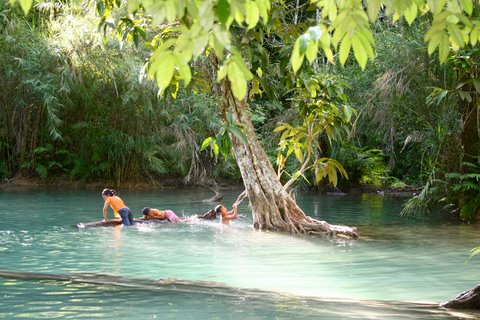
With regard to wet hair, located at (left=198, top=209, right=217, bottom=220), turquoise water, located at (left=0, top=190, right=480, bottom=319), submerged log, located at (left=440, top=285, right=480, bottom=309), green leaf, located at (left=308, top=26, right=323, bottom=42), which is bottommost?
turquoise water, located at (left=0, top=190, right=480, bottom=319)

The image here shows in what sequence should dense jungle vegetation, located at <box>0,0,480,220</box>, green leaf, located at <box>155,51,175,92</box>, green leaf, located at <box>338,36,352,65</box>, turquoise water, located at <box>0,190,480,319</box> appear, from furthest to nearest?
dense jungle vegetation, located at <box>0,0,480,220</box>
turquoise water, located at <box>0,190,480,319</box>
green leaf, located at <box>338,36,352,65</box>
green leaf, located at <box>155,51,175,92</box>

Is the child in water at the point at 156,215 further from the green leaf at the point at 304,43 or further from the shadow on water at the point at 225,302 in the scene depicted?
the green leaf at the point at 304,43

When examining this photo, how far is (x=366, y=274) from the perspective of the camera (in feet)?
25.6

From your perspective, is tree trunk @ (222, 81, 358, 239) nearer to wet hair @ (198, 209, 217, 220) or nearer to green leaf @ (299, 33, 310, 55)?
wet hair @ (198, 209, 217, 220)

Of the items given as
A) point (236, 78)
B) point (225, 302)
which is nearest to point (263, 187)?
point (225, 302)

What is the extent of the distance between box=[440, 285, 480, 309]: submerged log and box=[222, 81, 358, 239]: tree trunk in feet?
17.8

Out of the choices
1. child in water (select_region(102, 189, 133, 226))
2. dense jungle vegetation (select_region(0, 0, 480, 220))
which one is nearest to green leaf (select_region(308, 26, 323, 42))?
child in water (select_region(102, 189, 133, 226))

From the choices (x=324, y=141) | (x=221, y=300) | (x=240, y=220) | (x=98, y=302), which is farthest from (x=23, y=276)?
(x=324, y=141)

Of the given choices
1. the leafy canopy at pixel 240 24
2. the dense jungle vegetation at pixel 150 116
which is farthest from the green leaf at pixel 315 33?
the dense jungle vegetation at pixel 150 116

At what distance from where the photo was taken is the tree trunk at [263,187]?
11.2 m

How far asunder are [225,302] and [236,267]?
7.47 ft

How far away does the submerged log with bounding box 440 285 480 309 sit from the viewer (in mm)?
5535

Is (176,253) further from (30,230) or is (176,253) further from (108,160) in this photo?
(108,160)

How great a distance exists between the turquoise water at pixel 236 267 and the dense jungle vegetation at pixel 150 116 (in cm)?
281
